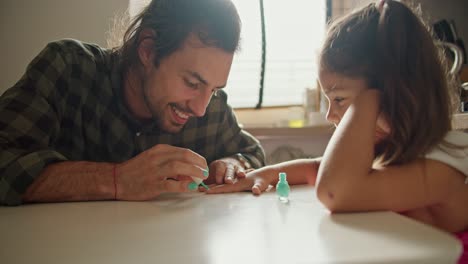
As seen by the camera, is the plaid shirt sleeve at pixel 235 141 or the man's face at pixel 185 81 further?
the plaid shirt sleeve at pixel 235 141

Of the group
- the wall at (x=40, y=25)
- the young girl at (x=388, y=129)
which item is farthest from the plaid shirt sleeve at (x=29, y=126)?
the wall at (x=40, y=25)

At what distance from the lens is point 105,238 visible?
17.9 inches

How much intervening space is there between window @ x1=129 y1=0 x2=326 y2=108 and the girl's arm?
1721mm

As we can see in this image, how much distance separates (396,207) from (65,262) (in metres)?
0.49

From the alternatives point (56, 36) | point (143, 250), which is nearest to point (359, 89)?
point (143, 250)

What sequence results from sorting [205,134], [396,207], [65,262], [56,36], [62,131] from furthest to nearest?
[56,36] < [205,134] < [62,131] < [396,207] < [65,262]

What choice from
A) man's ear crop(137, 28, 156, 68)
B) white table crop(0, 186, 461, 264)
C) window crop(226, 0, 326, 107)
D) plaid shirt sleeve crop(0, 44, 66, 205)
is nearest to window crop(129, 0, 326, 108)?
window crop(226, 0, 326, 107)

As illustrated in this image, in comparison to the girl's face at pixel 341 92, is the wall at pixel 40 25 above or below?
above

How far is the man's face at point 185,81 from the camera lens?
3.36 ft

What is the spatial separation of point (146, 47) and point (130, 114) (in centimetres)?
22

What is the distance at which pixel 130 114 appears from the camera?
3.56 feet

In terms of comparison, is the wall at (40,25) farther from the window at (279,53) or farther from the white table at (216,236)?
the white table at (216,236)

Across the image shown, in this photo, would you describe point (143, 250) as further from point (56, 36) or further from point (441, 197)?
point (56, 36)

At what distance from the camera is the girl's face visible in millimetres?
784
